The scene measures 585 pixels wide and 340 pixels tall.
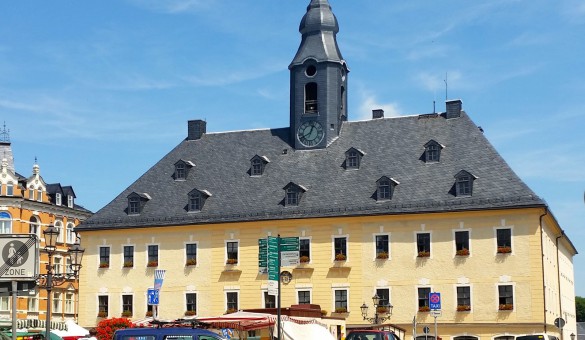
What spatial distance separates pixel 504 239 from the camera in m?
52.0

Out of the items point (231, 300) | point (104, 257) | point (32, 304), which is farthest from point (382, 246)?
point (32, 304)

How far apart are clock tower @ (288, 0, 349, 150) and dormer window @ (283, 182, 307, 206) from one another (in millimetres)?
4359

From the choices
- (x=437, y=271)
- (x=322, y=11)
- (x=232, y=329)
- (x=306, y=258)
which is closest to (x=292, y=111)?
(x=322, y=11)

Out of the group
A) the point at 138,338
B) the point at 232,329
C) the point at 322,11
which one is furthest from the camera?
the point at 322,11

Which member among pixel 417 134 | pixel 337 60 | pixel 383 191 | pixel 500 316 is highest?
pixel 337 60

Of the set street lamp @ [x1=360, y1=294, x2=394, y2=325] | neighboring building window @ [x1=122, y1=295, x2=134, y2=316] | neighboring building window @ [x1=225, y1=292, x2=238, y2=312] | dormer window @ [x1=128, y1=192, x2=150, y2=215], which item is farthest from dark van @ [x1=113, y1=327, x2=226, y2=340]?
dormer window @ [x1=128, y1=192, x2=150, y2=215]

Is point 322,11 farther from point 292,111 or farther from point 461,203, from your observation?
point 461,203

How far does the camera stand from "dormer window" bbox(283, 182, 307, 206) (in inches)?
2255

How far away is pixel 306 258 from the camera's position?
5597 centimetres

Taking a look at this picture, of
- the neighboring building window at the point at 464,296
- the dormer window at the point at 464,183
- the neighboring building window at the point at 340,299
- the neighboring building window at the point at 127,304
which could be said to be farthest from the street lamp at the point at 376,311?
the neighboring building window at the point at 127,304

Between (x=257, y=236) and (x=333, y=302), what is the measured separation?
631 centimetres

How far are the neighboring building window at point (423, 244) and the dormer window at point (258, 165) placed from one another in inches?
471

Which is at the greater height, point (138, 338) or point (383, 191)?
point (383, 191)

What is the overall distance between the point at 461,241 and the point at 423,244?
224 centimetres
